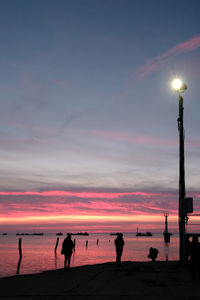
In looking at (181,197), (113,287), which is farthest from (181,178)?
(113,287)

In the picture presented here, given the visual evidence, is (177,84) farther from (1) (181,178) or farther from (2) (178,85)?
(1) (181,178)

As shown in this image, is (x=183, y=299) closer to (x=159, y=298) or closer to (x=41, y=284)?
(x=159, y=298)

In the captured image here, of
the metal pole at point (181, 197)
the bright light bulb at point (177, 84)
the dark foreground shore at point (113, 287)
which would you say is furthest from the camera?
the bright light bulb at point (177, 84)

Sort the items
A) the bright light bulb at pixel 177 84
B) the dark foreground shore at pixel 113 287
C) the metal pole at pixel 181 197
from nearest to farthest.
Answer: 1. the dark foreground shore at pixel 113 287
2. the metal pole at pixel 181 197
3. the bright light bulb at pixel 177 84

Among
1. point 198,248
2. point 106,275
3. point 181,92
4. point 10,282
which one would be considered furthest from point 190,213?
point 10,282

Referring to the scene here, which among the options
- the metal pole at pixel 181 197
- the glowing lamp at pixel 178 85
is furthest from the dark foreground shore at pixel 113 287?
the glowing lamp at pixel 178 85

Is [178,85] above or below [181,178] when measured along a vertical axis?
above

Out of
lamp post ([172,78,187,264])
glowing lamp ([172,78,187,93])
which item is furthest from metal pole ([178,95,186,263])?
glowing lamp ([172,78,187,93])

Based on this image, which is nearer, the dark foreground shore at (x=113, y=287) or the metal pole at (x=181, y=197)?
the dark foreground shore at (x=113, y=287)

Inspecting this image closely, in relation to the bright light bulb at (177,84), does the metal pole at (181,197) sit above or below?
below

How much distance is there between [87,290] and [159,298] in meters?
2.75

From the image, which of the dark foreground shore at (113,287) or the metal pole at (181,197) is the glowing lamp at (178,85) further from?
the dark foreground shore at (113,287)

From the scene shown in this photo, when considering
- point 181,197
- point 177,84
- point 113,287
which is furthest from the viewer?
point 177,84

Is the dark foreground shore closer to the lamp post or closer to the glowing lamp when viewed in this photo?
the lamp post
